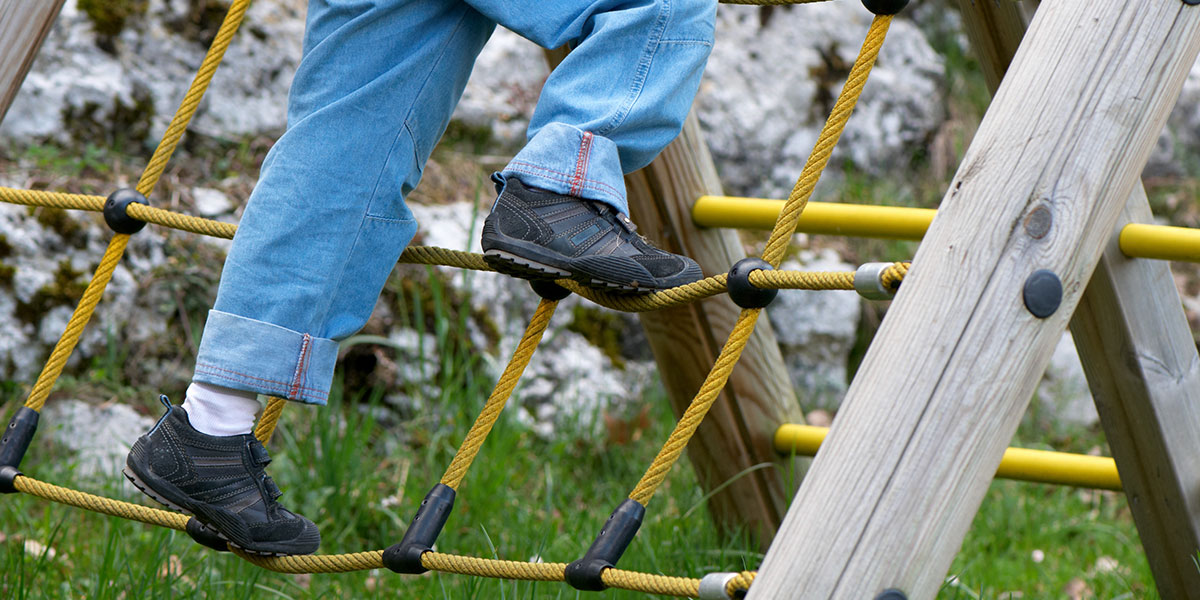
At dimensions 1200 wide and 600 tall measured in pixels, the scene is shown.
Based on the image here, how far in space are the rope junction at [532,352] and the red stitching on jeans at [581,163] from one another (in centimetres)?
11

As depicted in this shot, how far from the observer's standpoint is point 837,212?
1306 millimetres

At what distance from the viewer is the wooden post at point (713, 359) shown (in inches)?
56.7

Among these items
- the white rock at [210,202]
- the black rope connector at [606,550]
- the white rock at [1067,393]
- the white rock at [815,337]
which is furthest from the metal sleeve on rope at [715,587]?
the white rock at [1067,393]

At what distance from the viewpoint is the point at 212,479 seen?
3.25 ft

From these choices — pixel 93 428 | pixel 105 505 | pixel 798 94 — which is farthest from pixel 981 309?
pixel 798 94

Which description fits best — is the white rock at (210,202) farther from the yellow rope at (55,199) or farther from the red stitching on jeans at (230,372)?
the red stitching on jeans at (230,372)

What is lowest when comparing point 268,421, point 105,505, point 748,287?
point 105,505

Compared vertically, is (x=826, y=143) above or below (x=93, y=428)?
above

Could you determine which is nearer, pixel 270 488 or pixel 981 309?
pixel 981 309

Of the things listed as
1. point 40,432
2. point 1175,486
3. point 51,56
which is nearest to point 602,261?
point 1175,486

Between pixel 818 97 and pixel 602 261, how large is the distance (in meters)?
2.29

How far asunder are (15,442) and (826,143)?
946mm

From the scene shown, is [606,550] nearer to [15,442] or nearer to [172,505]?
[172,505]

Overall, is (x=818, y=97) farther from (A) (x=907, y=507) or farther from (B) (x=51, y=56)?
(A) (x=907, y=507)
